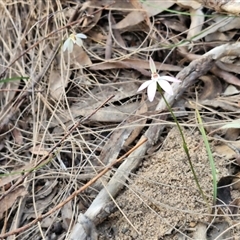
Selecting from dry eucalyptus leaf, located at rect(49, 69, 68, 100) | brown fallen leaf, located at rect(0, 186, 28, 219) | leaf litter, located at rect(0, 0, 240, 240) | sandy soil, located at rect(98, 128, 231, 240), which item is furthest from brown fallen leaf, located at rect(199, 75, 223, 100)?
brown fallen leaf, located at rect(0, 186, 28, 219)

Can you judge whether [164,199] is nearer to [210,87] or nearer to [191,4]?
[210,87]

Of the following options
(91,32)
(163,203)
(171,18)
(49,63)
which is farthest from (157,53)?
(163,203)

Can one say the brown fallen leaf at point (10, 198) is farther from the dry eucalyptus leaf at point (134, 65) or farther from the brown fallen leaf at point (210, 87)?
the brown fallen leaf at point (210, 87)

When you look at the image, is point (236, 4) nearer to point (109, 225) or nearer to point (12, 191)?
point (109, 225)

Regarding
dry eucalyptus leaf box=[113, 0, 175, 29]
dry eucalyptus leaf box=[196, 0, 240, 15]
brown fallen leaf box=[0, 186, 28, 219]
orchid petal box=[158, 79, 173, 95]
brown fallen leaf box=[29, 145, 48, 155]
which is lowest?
brown fallen leaf box=[0, 186, 28, 219]

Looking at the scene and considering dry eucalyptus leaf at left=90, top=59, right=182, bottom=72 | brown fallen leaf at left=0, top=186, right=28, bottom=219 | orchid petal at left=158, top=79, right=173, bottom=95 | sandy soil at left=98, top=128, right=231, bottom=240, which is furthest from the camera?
dry eucalyptus leaf at left=90, top=59, right=182, bottom=72

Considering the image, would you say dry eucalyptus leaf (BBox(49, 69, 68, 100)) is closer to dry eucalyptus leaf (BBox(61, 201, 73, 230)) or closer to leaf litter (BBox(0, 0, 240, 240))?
leaf litter (BBox(0, 0, 240, 240))

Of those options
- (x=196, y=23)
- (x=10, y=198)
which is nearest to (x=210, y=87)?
(x=196, y=23)
